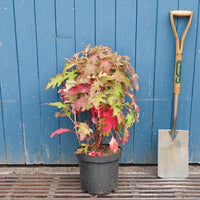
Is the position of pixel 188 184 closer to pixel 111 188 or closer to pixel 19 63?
pixel 111 188

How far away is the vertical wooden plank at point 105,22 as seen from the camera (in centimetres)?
166

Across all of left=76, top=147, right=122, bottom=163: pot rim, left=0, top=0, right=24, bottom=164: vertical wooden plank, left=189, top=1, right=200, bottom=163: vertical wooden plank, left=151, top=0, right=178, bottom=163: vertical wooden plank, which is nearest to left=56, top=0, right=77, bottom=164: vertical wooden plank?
left=0, top=0, right=24, bottom=164: vertical wooden plank

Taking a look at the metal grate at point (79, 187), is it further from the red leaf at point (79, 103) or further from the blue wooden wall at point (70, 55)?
the red leaf at point (79, 103)

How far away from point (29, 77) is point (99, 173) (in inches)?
33.2

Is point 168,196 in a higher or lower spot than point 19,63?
lower

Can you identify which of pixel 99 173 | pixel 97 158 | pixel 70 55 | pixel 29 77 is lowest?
pixel 99 173

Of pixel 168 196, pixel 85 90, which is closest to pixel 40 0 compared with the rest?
pixel 85 90

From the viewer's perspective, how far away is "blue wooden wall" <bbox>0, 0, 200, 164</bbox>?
1671 millimetres

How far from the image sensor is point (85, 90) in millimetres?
1389

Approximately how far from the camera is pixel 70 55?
1.73 m

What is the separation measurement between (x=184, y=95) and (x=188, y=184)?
2.07 feet

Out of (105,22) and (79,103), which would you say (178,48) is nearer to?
(105,22)

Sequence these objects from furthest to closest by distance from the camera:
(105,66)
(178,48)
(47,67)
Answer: (47,67)
(178,48)
(105,66)

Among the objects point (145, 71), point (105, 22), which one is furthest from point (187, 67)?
point (105, 22)
